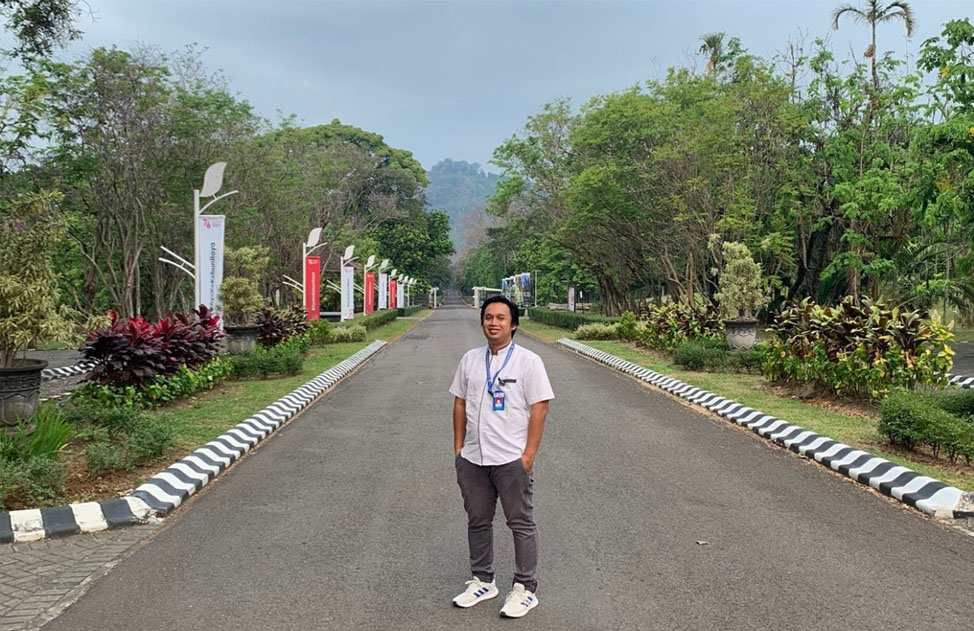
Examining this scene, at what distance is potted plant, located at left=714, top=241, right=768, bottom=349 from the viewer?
16.9 meters

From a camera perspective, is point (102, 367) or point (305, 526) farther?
point (102, 367)

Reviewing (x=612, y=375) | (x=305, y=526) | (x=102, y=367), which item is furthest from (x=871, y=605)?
(x=612, y=375)

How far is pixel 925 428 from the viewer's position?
24.3ft

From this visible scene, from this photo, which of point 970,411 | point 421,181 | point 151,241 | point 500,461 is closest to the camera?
point 500,461

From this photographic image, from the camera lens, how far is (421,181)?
71.1 m

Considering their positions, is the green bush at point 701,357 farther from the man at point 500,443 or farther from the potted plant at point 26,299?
the man at point 500,443

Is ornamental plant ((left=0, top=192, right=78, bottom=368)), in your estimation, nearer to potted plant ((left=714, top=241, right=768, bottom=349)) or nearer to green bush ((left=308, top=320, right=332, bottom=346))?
potted plant ((left=714, top=241, right=768, bottom=349))

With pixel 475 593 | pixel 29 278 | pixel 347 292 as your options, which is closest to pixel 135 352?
pixel 29 278

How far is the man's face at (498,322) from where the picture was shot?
404 cm

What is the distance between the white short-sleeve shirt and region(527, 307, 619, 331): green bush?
23969 mm

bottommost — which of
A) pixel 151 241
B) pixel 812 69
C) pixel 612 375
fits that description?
pixel 612 375

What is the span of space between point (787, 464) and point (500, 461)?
4596 millimetres

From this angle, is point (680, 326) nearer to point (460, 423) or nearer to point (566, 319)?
point (460, 423)

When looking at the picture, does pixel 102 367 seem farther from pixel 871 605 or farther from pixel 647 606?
pixel 871 605
